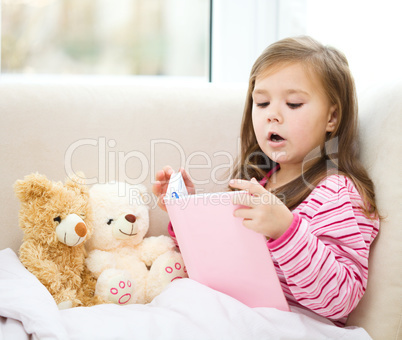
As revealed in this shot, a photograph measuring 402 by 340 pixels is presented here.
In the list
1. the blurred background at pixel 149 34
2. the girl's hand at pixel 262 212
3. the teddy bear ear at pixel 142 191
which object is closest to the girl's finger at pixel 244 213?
the girl's hand at pixel 262 212

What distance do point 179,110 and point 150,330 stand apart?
0.63 metres

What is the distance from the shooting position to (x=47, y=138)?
1.13 metres

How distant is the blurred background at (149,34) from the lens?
1.64 meters

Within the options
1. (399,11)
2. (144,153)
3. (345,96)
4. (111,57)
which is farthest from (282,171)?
(111,57)

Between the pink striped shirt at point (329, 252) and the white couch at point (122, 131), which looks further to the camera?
the white couch at point (122, 131)

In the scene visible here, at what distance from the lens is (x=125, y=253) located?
3.54 ft

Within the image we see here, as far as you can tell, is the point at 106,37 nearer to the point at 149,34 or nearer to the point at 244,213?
the point at 149,34

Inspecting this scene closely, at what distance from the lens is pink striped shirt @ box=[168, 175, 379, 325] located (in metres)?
0.79

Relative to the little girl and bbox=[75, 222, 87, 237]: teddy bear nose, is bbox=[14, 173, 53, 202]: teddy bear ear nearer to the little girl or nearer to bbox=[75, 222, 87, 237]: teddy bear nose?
bbox=[75, 222, 87, 237]: teddy bear nose

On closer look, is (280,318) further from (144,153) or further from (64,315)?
(144,153)

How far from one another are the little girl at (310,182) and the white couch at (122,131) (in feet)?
0.22

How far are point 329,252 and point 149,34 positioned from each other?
1.25 m

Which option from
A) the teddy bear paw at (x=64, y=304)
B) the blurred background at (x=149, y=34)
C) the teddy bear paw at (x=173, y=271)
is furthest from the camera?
the blurred background at (x=149, y=34)

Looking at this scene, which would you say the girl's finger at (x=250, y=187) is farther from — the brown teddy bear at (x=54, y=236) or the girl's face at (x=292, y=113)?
the brown teddy bear at (x=54, y=236)
